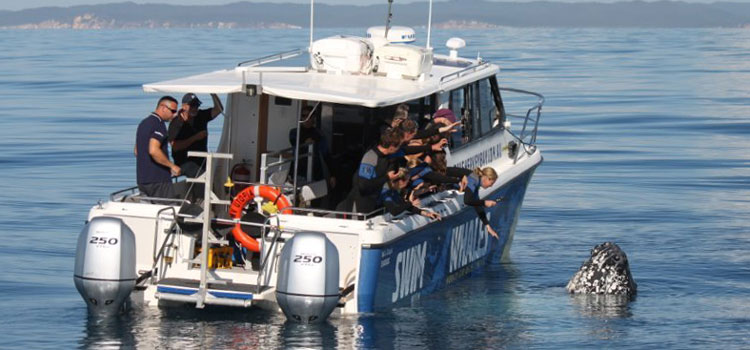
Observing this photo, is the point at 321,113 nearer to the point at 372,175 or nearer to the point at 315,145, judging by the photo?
the point at 315,145

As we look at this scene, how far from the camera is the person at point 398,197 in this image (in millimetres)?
11703

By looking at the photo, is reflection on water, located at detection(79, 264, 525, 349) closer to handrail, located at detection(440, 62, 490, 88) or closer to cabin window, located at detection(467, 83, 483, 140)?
handrail, located at detection(440, 62, 490, 88)

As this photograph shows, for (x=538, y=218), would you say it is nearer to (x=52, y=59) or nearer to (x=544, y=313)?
(x=544, y=313)

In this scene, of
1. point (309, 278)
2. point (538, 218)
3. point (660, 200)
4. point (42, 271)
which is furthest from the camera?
point (660, 200)

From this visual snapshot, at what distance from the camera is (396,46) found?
13.4 m

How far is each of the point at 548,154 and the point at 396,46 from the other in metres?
13.2

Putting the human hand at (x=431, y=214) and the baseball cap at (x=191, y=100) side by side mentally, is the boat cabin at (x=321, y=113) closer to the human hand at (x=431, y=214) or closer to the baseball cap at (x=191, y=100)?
the baseball cap at (x=191, y=100)

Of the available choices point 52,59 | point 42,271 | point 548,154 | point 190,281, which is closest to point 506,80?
point 548,154

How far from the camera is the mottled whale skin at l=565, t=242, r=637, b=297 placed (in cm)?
1396

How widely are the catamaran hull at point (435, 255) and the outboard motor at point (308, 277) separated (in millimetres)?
404

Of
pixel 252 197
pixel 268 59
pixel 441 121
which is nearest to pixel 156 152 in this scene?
pixel 252 197

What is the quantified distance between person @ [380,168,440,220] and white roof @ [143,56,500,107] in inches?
27.8

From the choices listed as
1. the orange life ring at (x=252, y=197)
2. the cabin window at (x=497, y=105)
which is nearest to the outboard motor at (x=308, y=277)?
the orange life ring at (x=252, y=197)

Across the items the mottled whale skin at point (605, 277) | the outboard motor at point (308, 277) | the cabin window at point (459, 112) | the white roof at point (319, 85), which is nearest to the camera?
the outboard motor at point (308, 277)
